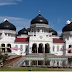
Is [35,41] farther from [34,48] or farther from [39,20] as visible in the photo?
[39,20]

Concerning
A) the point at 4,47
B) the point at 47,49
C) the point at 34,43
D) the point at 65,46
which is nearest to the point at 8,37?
the point at 4,47

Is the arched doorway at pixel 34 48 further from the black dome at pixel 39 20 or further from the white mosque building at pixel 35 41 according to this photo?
the black dome at pixel 39 20

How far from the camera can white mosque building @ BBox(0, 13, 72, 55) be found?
1914 inches

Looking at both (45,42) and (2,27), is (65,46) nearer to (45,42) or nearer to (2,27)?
(45,42)

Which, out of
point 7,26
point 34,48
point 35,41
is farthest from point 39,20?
point 7,26

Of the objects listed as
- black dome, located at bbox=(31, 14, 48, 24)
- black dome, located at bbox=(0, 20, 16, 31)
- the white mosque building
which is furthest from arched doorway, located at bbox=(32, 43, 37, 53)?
black dome, located at bbox=(0, 20, 16, 31)

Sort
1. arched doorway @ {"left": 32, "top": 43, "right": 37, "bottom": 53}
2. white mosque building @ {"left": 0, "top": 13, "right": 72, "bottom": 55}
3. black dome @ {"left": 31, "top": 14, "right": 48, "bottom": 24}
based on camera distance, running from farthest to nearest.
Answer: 1. black dome @ {"left": 31, "top": 14, "right": 48, "bottom": 24}
2. arched doorway @ {"left": 32, "top": 43, "right": 37, "bottom": 53}
3. white mosque building @ {"left": 0, "top": 13, "right": 72, "bottom": 55}

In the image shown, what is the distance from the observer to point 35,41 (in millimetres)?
48469

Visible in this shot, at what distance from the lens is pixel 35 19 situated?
5256 cm

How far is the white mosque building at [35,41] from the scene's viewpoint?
48.6 m

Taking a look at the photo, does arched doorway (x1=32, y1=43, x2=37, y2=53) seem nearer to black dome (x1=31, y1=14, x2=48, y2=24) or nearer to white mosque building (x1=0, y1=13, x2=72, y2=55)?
white mosque building (x1=0, y1=13, x2=72, y2=55)

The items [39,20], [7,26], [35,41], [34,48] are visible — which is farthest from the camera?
[7,26]

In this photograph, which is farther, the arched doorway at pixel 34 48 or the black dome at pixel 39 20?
the black dome at pixel 39 20

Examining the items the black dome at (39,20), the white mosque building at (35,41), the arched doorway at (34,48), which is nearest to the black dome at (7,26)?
the white mosque building at (35,41)
